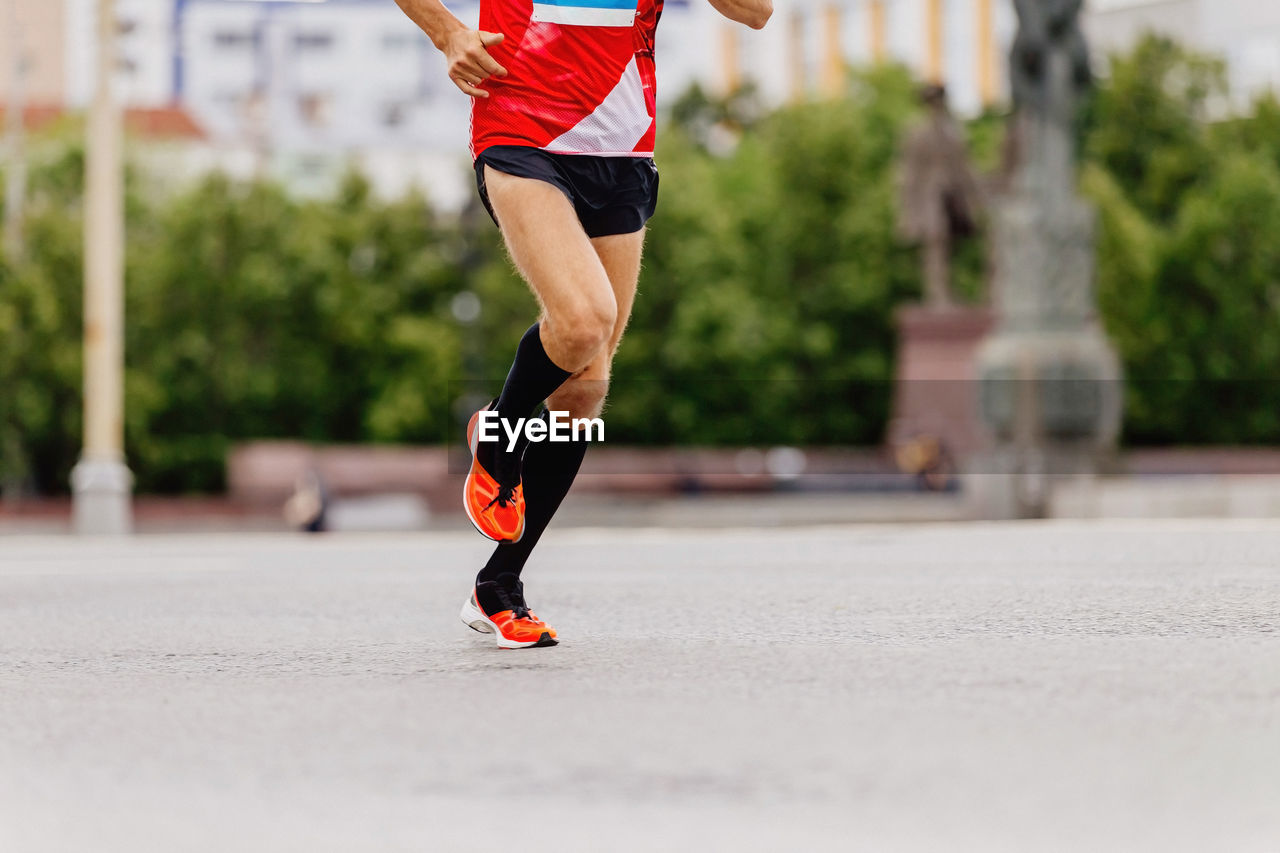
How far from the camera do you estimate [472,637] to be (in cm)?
496

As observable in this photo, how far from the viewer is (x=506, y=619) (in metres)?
4.61

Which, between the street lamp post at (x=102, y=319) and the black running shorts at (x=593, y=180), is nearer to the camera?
the black running shorts at (x=593, y=180)

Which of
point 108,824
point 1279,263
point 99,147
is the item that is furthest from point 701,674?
point 1279,263

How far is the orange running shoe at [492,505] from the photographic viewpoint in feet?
14.9

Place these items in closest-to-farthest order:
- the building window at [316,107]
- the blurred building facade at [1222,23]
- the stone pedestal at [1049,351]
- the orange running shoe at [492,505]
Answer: the orange running shoe at [492,505]
the stone pedestal at [1049,351]
the blurred building facade at [1222,23]
the building window at [316,107]

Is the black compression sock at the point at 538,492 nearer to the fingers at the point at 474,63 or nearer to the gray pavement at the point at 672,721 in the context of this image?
the gray pavement at the point at 672,721

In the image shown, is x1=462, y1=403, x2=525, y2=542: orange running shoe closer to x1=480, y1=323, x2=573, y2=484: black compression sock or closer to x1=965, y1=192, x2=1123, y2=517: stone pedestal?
x1=480, y1=323, x2=573, y2=484: black compression sock

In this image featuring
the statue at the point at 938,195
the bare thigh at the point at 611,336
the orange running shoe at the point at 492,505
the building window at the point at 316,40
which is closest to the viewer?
the orange running shoe at the point at 492,505

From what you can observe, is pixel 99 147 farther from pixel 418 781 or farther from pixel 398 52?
pixel 398 52

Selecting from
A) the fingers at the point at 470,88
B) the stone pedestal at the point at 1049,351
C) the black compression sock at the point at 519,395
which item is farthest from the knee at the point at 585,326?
the stone pedestal at the point at 1049,351

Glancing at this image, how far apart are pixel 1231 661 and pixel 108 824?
2.39 metres

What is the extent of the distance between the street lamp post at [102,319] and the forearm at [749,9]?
15417mm

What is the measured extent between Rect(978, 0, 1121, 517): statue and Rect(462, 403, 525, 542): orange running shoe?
1449 cm

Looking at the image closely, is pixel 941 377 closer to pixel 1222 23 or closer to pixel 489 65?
pixel 489 65
